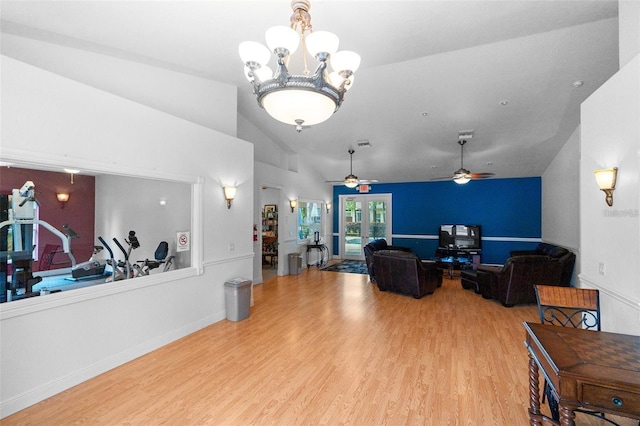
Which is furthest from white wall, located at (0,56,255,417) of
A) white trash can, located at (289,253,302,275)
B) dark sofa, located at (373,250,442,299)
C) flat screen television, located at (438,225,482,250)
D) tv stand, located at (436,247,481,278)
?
flat screen television, located at (438,225,482,250)

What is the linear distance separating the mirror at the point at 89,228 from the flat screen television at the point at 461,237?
24.1ft

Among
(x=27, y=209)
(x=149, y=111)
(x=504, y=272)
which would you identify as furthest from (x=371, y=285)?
(x=27, y=209)

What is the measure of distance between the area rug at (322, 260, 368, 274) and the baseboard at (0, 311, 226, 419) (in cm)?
479

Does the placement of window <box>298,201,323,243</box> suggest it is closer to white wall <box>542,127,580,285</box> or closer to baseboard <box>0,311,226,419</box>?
baseboard <box>0,311,226,419</box>

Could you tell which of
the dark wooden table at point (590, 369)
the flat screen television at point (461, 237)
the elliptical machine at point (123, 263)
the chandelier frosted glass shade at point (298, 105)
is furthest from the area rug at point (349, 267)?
the chandelier frosted glass shade at point (298, 105)

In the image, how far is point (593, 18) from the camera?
2961 millimetres

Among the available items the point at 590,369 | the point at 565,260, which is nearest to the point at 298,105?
the point at 590,369

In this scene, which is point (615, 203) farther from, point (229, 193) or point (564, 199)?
point (564, 199)

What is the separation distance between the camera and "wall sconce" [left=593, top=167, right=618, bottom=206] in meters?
2.36

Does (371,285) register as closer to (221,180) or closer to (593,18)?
(221,180)

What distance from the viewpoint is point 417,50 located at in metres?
3.47

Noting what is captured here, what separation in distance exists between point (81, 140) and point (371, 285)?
5626 millimetres

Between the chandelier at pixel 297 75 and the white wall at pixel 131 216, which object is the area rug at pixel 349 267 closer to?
the white wall at pixel 131 216

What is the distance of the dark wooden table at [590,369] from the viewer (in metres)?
1.27
